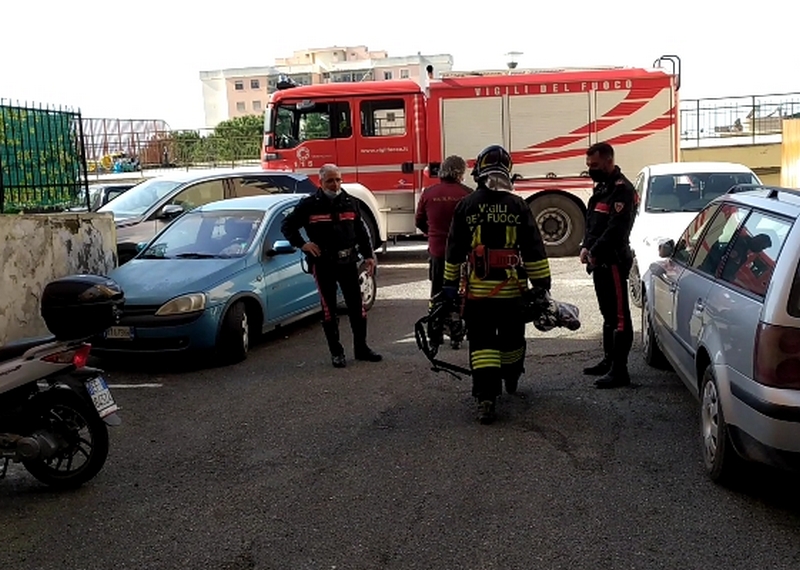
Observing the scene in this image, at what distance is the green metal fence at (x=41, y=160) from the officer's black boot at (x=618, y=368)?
226 inches

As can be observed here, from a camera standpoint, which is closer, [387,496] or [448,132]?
[387,496]

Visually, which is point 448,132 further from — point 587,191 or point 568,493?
point 568,493

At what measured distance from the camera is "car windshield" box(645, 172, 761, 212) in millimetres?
10398

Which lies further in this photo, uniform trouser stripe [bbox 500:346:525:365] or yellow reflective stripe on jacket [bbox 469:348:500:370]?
uniform trouser stripe [bbox 500:346:525:365]

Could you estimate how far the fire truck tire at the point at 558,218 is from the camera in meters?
14.9

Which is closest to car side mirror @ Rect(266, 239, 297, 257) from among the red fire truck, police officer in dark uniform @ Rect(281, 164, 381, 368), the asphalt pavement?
police officer in dark uniform @ Rect(281, 164, 381, 368)

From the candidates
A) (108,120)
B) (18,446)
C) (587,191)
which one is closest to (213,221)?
(18,446)

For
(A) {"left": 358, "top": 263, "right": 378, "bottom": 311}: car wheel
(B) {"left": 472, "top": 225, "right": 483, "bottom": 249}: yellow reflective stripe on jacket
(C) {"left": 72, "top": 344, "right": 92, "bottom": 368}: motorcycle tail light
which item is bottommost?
(A) {"left": 358, "top": 263, "right": 378, "bottom": 311}: car wheel

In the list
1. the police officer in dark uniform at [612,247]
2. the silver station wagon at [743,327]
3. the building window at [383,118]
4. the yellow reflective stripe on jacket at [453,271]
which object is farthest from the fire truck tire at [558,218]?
the yellow reflective stripe on jacket at [453,271]

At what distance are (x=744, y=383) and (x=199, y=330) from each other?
4.92 metres

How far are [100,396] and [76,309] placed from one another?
51 cm

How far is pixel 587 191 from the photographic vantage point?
14.9 metres

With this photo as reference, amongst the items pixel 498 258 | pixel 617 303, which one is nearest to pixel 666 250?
pixel 617 303

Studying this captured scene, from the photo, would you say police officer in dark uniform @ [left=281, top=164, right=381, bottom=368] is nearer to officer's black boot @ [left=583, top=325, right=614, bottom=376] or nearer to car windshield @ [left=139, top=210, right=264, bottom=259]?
car windshield @ [left=139, top=210, right=264, bottom=259]
